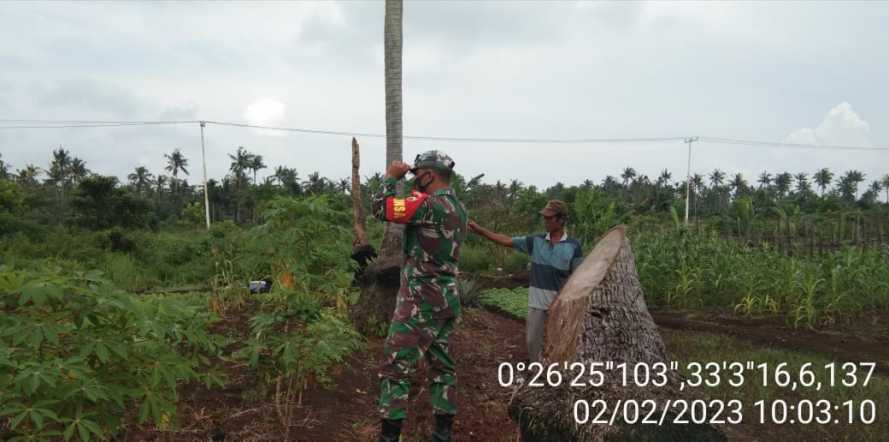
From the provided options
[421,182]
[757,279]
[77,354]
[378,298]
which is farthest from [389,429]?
[757,279]

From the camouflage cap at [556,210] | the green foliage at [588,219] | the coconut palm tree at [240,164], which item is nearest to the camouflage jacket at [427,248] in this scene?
the camouflage cap at [556,210]

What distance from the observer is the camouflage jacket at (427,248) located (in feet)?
11.4

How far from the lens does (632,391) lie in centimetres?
354

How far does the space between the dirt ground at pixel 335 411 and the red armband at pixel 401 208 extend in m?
1.38

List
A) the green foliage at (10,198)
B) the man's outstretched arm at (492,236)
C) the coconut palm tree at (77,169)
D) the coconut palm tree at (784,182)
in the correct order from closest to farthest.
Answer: the man's outstretched arm at (492,236)
the green foliage at (10,198)
the coconut palm tree at (77,169)
the coconut palm tree at (784,182)

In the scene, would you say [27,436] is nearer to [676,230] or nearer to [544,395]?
[544,395]

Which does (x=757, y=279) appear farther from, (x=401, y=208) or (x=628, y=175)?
(x=628, y=175)

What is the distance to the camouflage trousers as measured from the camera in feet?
11.0

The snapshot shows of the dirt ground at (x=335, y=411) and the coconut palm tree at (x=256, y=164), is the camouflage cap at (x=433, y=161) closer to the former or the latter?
the dirt ground at (x=335, y=411)

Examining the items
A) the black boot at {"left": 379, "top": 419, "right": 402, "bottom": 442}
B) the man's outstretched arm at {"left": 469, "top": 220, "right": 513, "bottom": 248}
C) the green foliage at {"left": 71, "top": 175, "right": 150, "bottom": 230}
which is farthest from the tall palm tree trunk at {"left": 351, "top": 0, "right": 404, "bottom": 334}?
the green foliage at {"left": 71, "top": 175, "right": 150, "bottom": 230}

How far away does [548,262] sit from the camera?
4.71 meters

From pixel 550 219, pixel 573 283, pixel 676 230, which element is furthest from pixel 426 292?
pixel 676 230

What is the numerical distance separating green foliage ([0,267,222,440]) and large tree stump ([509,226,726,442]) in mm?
2025

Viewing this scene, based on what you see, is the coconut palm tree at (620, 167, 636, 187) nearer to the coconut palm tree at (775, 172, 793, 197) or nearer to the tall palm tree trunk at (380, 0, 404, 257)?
the coconut palm tree at (775, 172, 793, 197)
